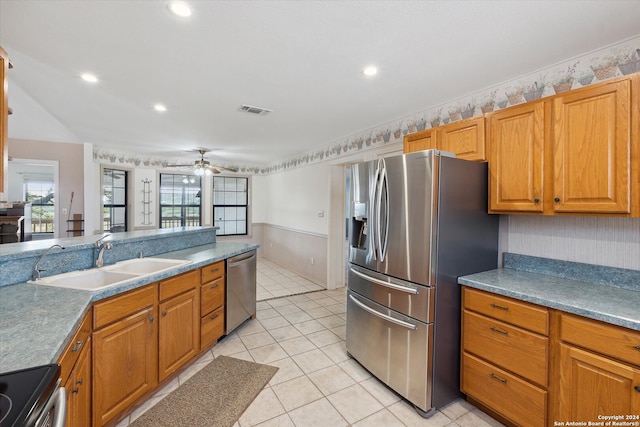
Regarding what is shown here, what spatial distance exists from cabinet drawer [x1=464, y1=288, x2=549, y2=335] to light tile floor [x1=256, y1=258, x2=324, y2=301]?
9.97ft

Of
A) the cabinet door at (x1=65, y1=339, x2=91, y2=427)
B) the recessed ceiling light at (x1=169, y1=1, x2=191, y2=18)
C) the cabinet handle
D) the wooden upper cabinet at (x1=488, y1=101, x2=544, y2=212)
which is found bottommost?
the cabinet door at (x1=65, y1=339, x2=91, y2=427)

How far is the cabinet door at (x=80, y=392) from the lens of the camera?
1251mm

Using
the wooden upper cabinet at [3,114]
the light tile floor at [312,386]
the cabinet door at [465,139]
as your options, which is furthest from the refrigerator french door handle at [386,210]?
the wooden upper cabinet at [3,114]

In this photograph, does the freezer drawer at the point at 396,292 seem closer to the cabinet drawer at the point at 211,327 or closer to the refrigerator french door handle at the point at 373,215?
the refrigerator french door handle at the point at 373,215

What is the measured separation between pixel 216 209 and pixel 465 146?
6130 mm

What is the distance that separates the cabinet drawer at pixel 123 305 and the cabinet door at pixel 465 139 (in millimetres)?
2546

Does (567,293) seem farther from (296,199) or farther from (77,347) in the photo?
(296,199)

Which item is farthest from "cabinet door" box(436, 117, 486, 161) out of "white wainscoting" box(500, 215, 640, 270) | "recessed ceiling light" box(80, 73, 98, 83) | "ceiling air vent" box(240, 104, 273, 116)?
"recessed ceiling light" box(80, 73, 98, 83)

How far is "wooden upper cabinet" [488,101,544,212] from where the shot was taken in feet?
6.25

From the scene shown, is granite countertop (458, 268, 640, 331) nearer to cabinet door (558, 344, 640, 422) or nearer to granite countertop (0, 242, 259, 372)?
cabinet door (558, 344, 640, 422)

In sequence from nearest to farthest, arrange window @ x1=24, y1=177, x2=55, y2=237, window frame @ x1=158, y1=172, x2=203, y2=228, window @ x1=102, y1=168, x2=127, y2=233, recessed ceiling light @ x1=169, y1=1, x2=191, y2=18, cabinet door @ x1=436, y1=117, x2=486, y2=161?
recessed ceiling light @ x1=169, y1=1, x2=191, y2=18
cabinet door @ x1=436, y1=117, x2=486, y2=161
window @ x1=102, y1=168, x2=127, y2=233
window frame @ x1=158, y1=172, x2=203, y2=228
window @ x1=24, y1=177, x2=55, y2=237

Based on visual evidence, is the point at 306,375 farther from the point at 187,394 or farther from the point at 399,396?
the point at 187,394

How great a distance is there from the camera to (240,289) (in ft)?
10.3

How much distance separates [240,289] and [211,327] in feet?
1.74
